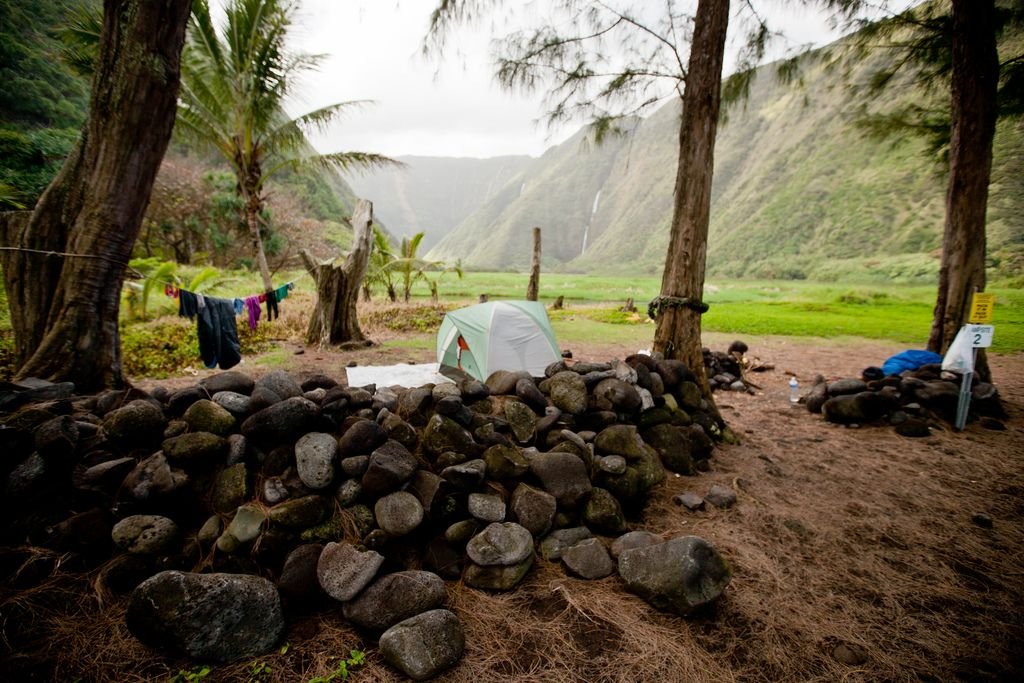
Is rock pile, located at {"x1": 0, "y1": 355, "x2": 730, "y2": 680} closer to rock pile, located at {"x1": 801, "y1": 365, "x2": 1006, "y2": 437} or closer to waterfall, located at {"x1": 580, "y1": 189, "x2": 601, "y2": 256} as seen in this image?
rock pile, located at {"x1": 801, "y1": 365, "x2": 1006, "y2": 437}

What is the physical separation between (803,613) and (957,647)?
2.16 ft

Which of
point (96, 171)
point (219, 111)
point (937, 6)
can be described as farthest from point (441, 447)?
point (219, 111)

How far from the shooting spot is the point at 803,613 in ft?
7.58

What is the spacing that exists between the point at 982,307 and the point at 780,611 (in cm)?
564

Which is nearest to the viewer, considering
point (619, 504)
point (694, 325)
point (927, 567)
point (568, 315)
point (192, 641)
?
point (192, 641)

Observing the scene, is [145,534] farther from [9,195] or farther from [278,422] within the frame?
[9,195]

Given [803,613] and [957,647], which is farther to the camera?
[803,613]

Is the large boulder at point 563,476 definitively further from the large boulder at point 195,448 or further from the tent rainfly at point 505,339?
the tent rainfly at point 505,339

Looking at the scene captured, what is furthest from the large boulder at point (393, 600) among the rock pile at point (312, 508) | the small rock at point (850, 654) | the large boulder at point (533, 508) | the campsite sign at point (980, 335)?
the campsite sign at point (980, 335)

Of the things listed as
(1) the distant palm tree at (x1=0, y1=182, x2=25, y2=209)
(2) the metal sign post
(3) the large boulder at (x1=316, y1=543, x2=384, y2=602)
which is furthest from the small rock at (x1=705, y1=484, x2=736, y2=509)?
(1) the distant palm tree at (x1=0, y1=182, x2=25, y2=209)

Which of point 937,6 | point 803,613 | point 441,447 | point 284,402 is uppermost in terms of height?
point 937,6

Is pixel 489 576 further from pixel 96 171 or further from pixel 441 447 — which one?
pixel 96 171

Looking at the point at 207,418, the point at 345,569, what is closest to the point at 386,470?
the point at 345,569

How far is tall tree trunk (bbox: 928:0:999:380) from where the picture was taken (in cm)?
585
